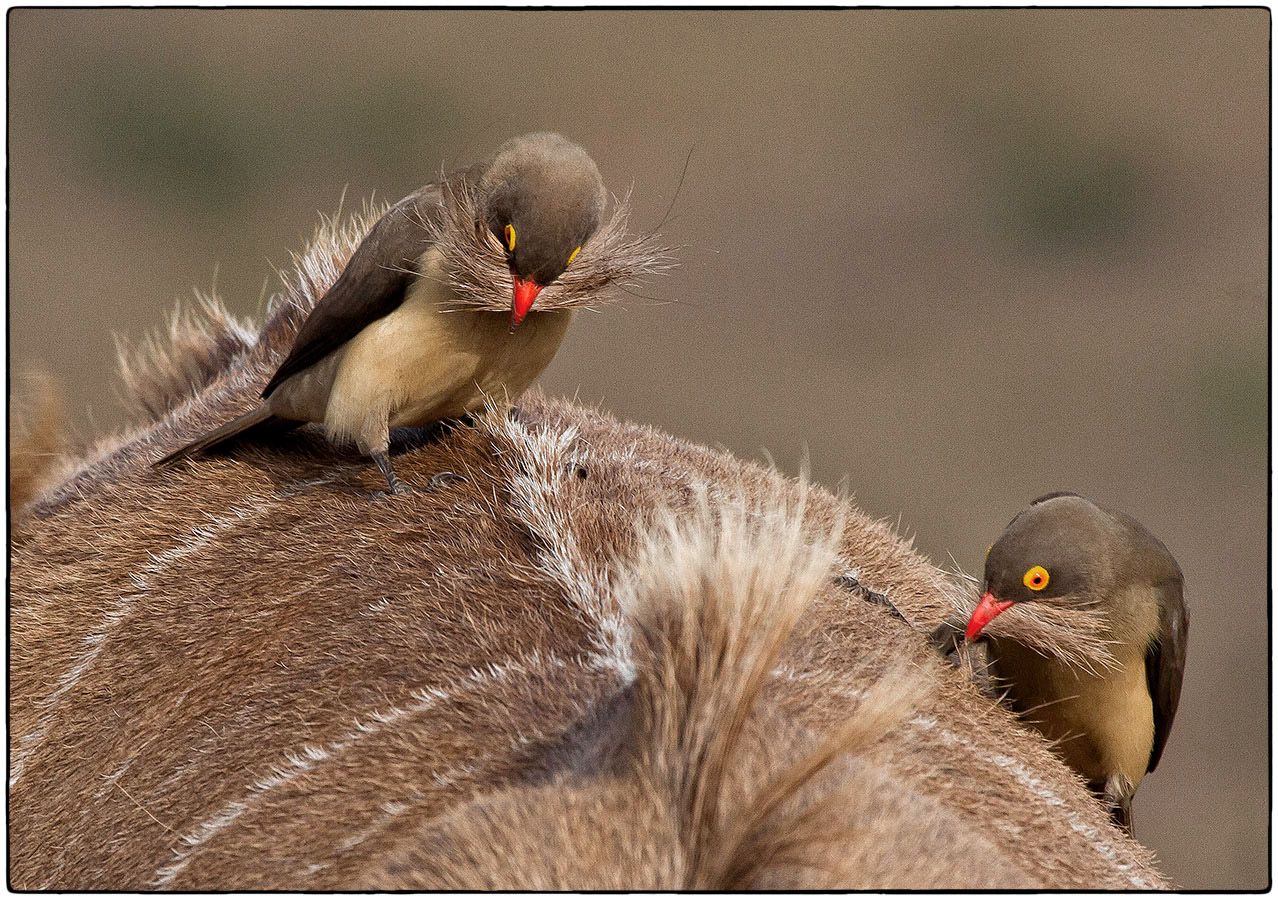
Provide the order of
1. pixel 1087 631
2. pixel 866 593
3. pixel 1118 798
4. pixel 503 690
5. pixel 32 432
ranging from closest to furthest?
pixel 503 690 → pixel 1087 631 → pixel 866 593 → pixel 1118 798 → pixel 32 432

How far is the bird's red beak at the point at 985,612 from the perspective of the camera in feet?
10.5

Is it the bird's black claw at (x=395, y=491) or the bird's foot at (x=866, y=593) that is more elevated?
the bird's black claw at (x=395, y=491)

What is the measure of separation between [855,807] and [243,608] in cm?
166

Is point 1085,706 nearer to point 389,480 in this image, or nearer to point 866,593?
point 866,593

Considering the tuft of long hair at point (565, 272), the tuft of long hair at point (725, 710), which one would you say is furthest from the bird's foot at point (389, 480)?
the tuft of long hair at point (725, 710)

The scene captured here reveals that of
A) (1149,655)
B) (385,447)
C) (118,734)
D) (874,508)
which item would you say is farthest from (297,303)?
(874,508)

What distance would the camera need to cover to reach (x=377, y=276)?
3389 mm

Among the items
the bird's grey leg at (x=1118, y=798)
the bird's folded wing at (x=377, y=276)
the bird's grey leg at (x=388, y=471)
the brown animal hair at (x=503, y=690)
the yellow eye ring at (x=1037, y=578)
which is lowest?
the bird's grey leg at (x=1118, y=798)

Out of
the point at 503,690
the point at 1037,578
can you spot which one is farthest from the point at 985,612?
the point at 503,690

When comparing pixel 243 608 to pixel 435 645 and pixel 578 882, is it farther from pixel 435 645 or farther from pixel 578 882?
pixel 578 882

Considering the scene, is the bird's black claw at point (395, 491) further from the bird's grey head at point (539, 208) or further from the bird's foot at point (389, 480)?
the bird's grey head at point (539, 208)

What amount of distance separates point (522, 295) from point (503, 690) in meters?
0.89

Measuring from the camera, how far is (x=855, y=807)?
2.24 metres

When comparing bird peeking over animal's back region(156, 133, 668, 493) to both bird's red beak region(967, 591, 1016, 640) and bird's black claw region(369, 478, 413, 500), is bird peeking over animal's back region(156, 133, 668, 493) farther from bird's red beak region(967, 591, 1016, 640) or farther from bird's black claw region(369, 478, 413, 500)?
bird's red beak region(967, 591, 1016, 640)
